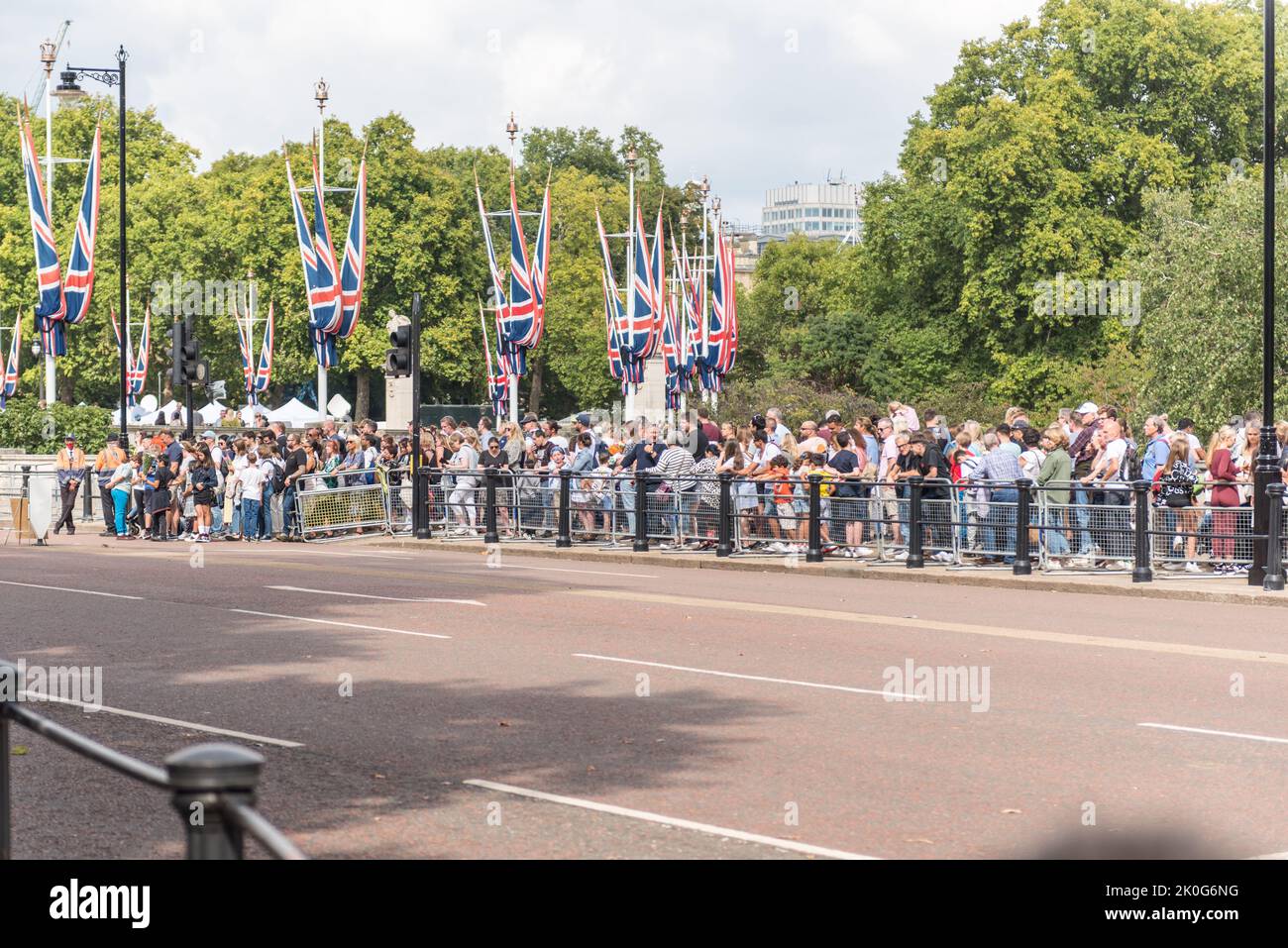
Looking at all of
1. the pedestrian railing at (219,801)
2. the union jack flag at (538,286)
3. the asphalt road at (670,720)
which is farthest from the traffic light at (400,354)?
the pedestrian railing at (219,801)

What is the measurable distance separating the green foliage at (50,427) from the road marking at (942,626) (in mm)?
31877

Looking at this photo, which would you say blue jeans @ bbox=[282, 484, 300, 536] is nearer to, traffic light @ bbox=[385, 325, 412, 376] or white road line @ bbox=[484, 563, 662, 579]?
traffic light @ bbox=[385, 325, 412, 376]

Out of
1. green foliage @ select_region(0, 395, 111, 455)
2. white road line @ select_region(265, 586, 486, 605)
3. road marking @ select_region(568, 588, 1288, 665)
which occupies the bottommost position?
road marking @ select_region(568, 588, 1288, 665)

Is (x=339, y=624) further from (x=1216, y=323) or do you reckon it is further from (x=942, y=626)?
(x=1216, y=323)

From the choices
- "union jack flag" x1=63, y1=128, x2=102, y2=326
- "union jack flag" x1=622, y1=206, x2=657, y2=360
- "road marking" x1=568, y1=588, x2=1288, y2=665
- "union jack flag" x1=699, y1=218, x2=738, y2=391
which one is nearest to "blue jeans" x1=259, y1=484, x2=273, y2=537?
"union jack flag" x1=63, y1=128, x2=102, y2=326

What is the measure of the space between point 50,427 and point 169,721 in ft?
132

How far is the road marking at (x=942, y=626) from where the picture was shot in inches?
569

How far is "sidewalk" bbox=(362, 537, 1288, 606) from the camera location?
19531mm

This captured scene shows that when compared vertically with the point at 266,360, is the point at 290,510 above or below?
below

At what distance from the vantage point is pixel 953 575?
2188 centimetres

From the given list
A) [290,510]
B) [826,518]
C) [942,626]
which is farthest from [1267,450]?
[290,510]

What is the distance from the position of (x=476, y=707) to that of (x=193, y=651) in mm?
3834

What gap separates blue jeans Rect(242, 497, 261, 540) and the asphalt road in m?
11.9

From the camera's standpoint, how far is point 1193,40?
194ft
